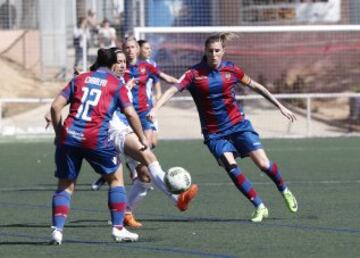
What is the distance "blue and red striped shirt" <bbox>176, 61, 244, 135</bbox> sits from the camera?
12203 mm

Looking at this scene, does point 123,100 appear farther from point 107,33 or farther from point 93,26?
point 93,26

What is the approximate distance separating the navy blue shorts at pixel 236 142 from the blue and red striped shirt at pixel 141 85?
3.05m

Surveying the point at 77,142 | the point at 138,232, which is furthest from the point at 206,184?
the point at 77,142

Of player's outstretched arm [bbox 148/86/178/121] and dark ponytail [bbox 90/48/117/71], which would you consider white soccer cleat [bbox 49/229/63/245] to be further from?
player's outstretched arm [bbox 148/86/178/121]

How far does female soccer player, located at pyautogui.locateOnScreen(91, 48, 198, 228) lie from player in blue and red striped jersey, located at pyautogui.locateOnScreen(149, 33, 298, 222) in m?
0.79

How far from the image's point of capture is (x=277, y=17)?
2838 cm

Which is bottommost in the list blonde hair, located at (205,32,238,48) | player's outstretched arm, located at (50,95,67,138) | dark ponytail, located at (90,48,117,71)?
player's outstretched arm, located at (50,95,67,138)

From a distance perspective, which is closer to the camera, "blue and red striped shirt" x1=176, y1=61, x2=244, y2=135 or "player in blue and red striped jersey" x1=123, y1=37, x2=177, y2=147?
"blue and red striped shirt" x1=176, y1=61, x2=244, y2=135

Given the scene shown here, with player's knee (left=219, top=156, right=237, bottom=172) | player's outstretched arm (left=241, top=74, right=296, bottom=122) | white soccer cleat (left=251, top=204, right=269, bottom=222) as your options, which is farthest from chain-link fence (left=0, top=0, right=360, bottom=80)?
white soccer cleat (left=251, top=204, right=269, bottom=222)

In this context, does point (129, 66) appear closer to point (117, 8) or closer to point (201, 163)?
point (201, 163)

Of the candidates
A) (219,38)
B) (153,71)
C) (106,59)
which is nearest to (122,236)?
(106,59)

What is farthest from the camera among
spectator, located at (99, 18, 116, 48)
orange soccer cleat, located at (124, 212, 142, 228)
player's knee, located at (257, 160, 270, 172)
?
spectator, located at (99, 18, 116, 48)

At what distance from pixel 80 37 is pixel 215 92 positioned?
15.6 meters

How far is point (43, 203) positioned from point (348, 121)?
44.6 ft
